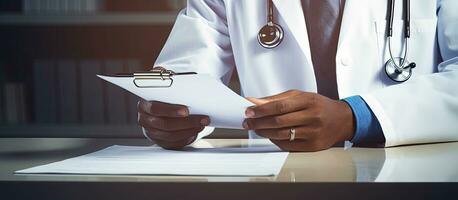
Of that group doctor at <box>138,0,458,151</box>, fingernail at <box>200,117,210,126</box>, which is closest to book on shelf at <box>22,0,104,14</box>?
doctor at <box>138,0,458,151</box>

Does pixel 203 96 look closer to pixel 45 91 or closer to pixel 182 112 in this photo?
pixel 182 112

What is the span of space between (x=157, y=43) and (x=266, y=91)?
3.33 ft

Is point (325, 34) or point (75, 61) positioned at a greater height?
point (325, 34)

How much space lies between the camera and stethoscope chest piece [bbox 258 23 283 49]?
119 centimetres

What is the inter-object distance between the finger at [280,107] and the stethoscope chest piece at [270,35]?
362 millimetres

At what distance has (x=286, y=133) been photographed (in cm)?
82

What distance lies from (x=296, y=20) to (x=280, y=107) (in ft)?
1.35

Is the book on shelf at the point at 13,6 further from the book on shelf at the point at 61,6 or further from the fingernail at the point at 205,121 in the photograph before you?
the fingernail at the point at 205,121

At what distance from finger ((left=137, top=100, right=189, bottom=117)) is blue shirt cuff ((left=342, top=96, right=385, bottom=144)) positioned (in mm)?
→ 242

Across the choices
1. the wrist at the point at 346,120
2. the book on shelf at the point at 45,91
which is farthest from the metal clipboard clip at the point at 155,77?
the book on shelf at the point at 45,91

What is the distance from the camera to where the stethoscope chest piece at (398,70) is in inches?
43.6

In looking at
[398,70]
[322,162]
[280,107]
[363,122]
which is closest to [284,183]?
[322,162]

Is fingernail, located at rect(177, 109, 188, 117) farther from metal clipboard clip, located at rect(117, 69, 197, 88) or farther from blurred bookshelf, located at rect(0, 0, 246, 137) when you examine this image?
blurred bookshelf, located at rect(0, 0, 246, 137)

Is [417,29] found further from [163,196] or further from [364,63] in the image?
[163,196]
